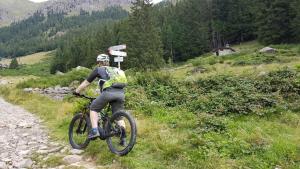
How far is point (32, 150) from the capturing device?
1070 centimetres

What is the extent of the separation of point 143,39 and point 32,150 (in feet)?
179

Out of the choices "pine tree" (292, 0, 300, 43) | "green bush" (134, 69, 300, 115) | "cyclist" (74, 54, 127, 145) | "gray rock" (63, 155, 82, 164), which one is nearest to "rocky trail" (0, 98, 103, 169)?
"gray rock" (63, 155, 82, 164)

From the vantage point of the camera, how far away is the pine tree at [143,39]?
62.0 metres

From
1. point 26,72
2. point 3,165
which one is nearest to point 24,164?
point 3,165

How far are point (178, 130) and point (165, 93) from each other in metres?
6.09

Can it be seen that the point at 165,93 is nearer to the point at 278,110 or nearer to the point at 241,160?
the point at 278,110

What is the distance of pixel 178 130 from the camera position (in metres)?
11.0

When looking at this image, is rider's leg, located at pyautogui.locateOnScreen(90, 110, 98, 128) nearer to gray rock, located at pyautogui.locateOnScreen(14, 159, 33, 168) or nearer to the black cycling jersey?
the black cycling jersey

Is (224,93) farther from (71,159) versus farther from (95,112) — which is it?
(71,159)

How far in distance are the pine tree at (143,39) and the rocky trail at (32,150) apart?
4721 cm

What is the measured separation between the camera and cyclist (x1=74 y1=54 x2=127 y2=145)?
30.0 ft

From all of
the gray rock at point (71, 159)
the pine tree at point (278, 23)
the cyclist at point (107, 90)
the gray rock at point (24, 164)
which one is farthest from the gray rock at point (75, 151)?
the pine tree at point (278, 23)

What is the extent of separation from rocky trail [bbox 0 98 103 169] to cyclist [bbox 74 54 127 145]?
35.9 inches

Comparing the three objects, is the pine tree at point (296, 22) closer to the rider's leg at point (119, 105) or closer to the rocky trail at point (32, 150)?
the rocky trail at point (32, 150)
